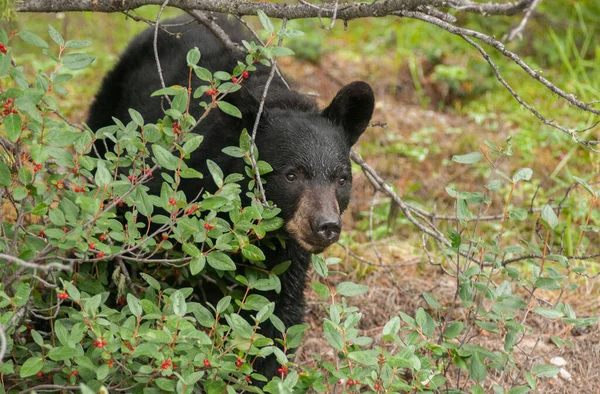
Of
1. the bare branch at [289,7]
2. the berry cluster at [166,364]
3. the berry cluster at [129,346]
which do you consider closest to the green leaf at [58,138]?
the berry cluster at [129,346]

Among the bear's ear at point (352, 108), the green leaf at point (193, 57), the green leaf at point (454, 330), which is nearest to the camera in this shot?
the green leaf at point (193, 57)

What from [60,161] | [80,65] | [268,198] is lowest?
[268,198]

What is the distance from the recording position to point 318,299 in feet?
15.3

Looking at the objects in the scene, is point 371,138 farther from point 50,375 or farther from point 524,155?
point 50,375

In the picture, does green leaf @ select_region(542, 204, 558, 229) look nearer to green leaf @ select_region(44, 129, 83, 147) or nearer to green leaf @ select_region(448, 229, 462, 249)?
green leaf @ select_region(448, 229, 462, 249)

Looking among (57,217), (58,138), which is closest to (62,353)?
(57,217)

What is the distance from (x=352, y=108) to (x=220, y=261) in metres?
1.31

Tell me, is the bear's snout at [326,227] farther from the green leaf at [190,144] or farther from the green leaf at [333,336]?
the green leaf at [190,144]

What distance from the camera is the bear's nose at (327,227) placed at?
10.6 ft

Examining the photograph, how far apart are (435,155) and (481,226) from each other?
1.19m

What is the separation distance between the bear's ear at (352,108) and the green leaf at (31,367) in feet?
6.08

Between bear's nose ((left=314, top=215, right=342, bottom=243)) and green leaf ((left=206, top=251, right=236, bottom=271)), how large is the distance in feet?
1.73

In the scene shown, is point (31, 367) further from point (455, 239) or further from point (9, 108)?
point (455, 239)

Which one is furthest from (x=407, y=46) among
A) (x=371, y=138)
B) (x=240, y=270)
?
(x=240, y=270)
